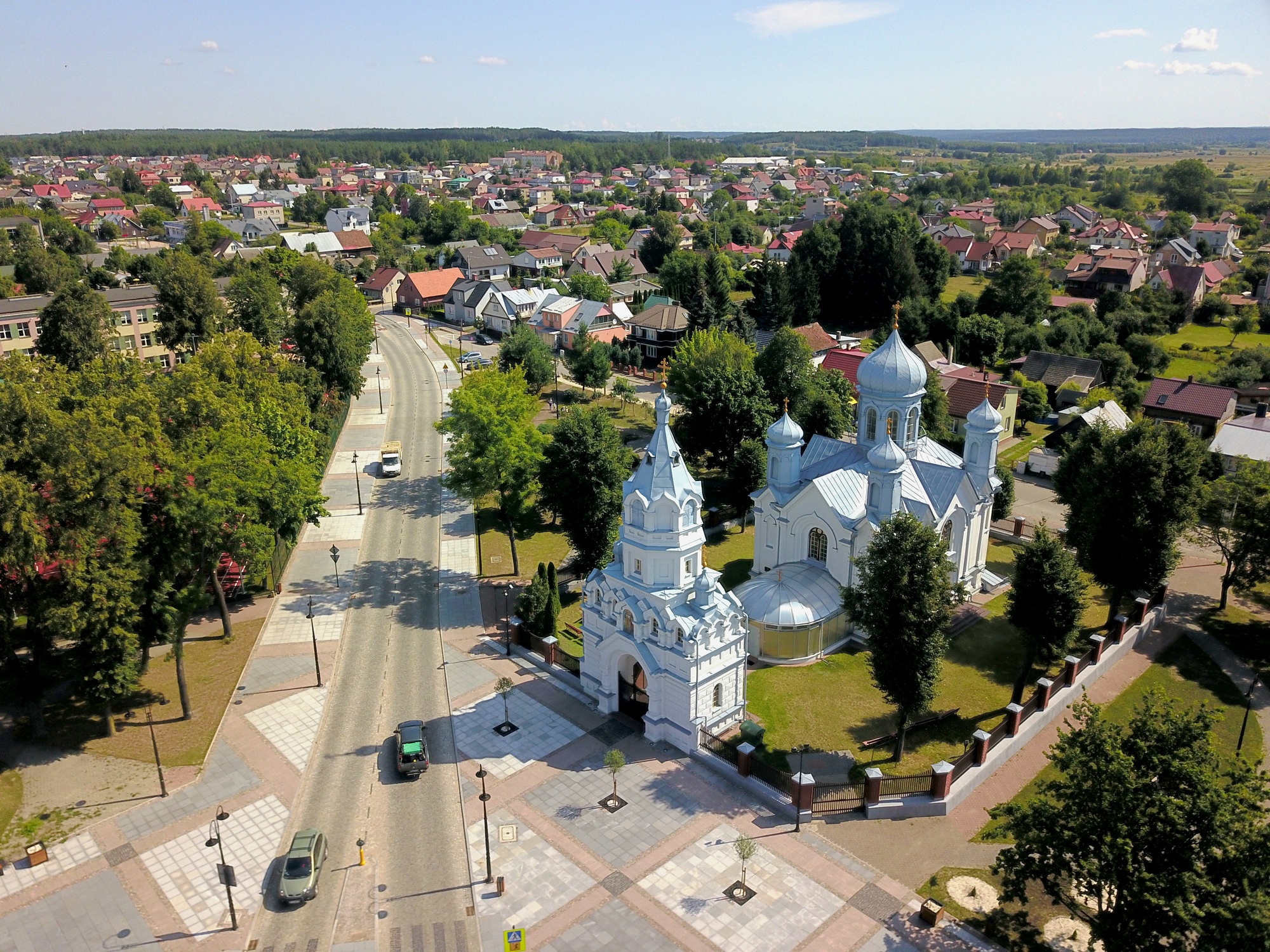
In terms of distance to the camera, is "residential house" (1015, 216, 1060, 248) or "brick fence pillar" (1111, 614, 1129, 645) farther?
"residential house" (1015, 216, 1060, 248)

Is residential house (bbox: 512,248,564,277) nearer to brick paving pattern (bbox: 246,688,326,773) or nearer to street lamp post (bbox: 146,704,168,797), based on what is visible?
brick paving pattern (bbox: 246,688,326,773)

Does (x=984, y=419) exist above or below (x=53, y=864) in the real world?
above

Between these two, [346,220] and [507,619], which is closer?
[507,619]

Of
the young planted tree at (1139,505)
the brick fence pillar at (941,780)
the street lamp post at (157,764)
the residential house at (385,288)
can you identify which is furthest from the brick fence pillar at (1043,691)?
the residential house at (385,288)

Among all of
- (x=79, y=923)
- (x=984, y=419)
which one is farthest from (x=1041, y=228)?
(x=79, y=923)

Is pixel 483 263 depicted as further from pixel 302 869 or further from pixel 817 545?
pixel 302 869

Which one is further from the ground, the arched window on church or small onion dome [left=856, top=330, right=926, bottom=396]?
small onion dome [left=856, top=330, right=926, bottom=396]

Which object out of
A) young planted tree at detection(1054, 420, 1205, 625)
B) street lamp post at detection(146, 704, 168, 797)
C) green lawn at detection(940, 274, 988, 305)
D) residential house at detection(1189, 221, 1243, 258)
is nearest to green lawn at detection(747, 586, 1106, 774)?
young planted tree at detection(1054, 420, 1205, 625)
